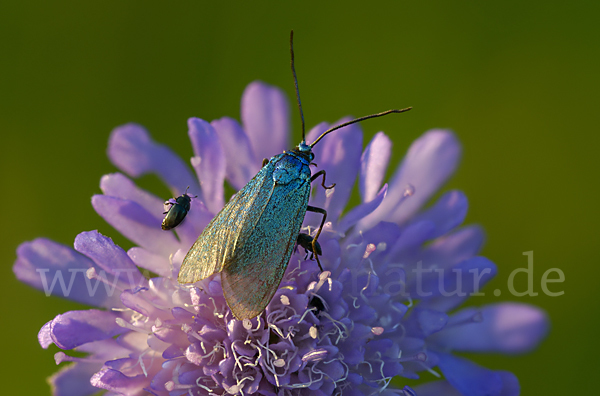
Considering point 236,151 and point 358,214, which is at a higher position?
point 236,151

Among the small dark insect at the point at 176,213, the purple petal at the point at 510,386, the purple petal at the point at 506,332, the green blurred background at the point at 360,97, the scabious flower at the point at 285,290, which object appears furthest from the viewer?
the green blurred background at the point at 360,97

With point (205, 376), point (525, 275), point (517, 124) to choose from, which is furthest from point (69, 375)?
point (517, 124)

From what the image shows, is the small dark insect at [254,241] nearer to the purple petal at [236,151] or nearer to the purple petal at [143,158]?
the purple petal at [236,151]

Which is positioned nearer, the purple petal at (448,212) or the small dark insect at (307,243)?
the small dark insect at (307,243)

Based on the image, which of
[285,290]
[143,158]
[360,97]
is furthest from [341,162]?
[360,97]

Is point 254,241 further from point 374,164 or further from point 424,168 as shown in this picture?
point 424,168

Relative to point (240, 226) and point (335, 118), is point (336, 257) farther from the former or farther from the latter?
point (335, 118)

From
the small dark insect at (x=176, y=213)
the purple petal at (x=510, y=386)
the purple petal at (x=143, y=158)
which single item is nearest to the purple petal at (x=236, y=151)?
the purple petal at (x=143, y=158)
